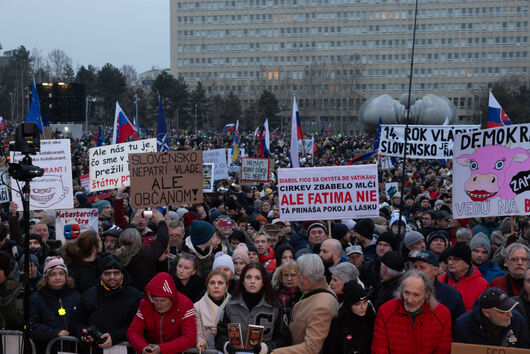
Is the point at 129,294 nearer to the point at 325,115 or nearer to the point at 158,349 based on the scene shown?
the point at 158,349

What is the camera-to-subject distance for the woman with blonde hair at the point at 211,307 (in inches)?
217

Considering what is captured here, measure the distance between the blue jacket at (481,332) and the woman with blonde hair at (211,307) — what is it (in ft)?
5.82

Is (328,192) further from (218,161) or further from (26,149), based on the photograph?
(218,161)

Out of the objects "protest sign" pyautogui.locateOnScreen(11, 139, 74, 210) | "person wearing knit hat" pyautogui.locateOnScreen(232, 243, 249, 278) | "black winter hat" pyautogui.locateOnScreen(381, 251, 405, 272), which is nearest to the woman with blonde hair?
"person wearing knit hat" pyautogui.locateOnScreen(232, 243, 249, 278)

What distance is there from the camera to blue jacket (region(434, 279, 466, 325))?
5414mm

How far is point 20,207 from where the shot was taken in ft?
31.5

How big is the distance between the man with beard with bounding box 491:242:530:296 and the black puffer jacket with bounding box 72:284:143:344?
3035mm

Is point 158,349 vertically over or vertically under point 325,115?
under

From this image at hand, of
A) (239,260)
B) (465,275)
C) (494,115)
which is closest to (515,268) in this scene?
(465,275)

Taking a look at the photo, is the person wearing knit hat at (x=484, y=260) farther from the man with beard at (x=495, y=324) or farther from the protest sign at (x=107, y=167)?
the protest sign at (x=107, y=167)

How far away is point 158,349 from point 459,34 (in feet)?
373

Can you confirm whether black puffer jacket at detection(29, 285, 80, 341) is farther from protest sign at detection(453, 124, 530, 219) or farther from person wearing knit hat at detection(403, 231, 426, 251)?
protest sign at detection(453, 124, 530, 219)

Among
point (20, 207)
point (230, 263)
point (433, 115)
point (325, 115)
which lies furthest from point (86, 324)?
point (325, 115)

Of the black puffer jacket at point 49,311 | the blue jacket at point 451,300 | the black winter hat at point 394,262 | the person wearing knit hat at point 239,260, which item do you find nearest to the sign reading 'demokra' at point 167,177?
the person wearing knit hat at point 239,260
